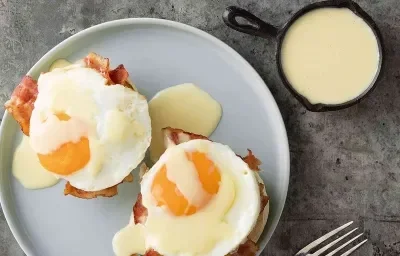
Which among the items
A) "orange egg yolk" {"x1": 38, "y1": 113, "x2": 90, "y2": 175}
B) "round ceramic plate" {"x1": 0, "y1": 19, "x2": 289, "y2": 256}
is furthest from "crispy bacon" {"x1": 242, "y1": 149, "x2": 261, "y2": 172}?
"orange egg yolk" {"x1": 38, "y1": 113, "x2": 90, "y2": 175}

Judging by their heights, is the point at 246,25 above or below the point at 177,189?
above

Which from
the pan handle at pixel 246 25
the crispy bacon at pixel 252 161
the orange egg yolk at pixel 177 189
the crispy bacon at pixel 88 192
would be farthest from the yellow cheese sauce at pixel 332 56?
the crispy bacon at pixel 88 192

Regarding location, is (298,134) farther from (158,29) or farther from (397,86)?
(158,29)

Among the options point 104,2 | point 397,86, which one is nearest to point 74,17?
point 104,2

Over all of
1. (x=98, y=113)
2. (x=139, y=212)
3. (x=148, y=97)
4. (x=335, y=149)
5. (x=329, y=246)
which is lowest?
(x=329, y=246)

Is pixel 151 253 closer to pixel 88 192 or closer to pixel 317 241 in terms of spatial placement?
pixel 88 192

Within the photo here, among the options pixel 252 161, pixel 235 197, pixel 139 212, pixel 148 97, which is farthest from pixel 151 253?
pixel 148 97

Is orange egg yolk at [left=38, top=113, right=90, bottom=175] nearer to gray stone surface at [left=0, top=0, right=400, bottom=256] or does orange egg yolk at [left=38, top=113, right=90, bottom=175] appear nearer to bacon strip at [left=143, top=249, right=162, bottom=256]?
bacon strip at [left=143, top=249, right=162, bottom=256]

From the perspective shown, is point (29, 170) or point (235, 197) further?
point (29, 170)
